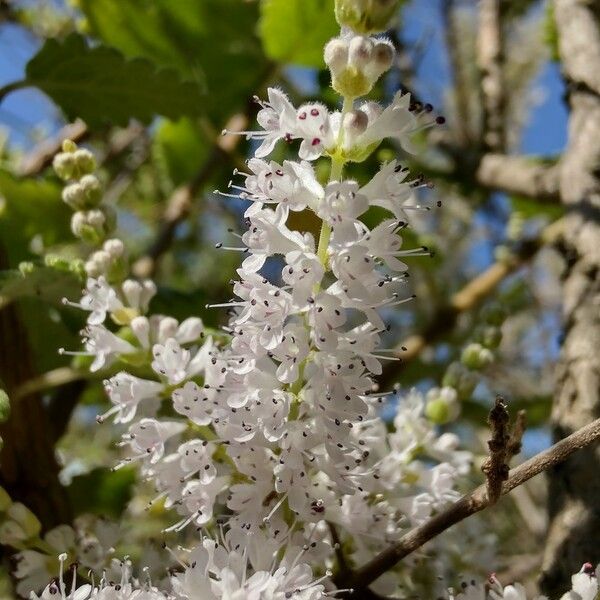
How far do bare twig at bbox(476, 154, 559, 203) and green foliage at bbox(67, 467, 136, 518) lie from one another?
0.60 meters

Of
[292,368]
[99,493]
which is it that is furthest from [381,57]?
[99,493]

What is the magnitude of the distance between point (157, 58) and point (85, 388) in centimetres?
51

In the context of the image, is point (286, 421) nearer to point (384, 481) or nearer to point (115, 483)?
point (384, 481)

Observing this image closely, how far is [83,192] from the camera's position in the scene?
73 centimetres

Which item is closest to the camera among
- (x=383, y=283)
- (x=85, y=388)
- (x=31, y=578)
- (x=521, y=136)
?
(x=383, y=283)

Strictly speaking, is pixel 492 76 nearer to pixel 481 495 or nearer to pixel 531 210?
pixel 531 210

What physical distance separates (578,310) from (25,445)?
55 cm

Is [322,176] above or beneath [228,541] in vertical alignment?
above

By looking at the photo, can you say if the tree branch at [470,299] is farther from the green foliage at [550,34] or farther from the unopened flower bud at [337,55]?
the unopened flower bud at [337,55]

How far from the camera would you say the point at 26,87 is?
36.8 inches

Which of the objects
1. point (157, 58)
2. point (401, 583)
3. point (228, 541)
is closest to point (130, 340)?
point (228, 541)

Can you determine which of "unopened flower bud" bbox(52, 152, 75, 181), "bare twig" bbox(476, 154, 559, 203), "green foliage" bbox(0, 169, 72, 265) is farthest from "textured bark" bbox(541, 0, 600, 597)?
"green foliage" bbox(0, 169, 72, 265)

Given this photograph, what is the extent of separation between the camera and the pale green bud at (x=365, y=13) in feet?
1.66

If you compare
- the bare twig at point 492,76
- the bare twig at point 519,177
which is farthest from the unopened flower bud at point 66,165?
the bare twig at point 492,76
